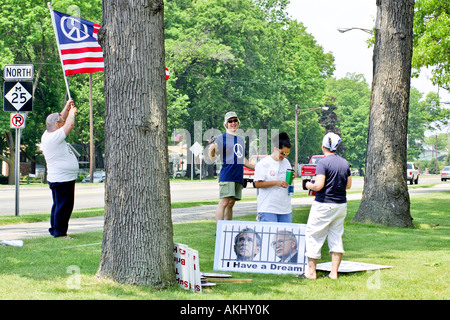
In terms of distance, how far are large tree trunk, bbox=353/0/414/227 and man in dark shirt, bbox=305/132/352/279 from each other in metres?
7.02

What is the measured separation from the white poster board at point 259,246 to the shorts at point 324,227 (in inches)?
14.0

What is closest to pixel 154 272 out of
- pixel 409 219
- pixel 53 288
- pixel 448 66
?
pixel 53 288

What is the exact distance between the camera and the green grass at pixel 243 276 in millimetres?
6055

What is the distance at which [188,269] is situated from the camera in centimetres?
635

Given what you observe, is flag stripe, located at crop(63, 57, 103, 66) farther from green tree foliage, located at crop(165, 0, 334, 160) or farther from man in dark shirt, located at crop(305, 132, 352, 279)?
green tree foliage, located at crop(165, 0, 334, 160)

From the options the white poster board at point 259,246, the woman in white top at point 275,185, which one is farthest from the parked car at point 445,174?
the white poster board at point 259,246

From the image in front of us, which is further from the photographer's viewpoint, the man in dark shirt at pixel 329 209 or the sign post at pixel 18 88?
the sign post at pixel 18 88

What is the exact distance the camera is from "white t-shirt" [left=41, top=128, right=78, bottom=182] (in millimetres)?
10062

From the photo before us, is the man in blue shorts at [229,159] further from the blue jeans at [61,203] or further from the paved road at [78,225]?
the paved road at [78,225]

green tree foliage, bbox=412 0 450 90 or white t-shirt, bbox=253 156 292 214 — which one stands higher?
green tree foliage, bbox=412 0 450 90

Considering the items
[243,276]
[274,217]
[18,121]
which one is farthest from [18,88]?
[243,276]

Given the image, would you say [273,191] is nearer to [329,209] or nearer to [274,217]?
[274,217]

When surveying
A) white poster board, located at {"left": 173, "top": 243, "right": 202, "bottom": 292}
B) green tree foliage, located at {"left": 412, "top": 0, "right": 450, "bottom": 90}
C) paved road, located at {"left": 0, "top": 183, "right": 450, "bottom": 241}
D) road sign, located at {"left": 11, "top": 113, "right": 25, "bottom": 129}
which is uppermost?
green tree foliage, located at {"left": 412, "top": 0, "right": 450, "bottom": 90}

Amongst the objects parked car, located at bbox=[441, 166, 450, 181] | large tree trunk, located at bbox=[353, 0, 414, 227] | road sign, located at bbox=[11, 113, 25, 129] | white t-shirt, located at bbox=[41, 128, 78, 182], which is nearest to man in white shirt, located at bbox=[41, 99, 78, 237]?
white t-shirt, located at bbox=[41, 128, 78, 182]
